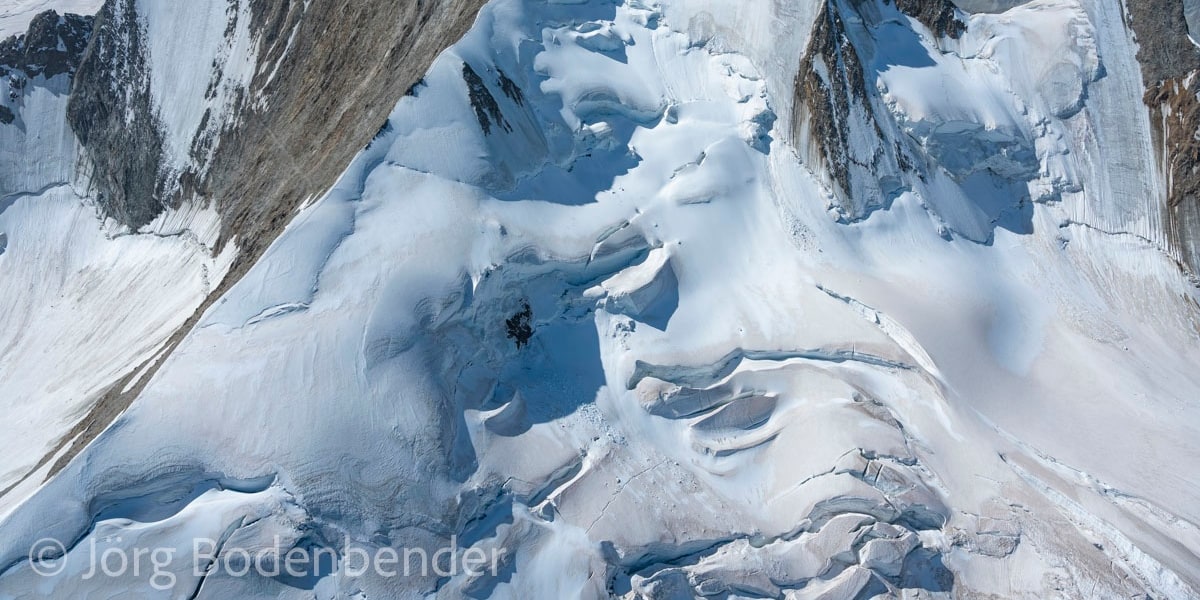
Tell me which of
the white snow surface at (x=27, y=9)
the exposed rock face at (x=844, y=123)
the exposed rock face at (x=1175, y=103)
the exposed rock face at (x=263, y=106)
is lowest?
the exposed rock face at (x=1175, y=103)

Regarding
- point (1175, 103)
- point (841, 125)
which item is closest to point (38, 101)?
point (841, 125)

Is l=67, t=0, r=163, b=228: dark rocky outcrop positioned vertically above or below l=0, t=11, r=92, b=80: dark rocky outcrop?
below

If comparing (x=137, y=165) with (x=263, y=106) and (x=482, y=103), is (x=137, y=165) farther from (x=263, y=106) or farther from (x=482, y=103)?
(x=482, y=103)

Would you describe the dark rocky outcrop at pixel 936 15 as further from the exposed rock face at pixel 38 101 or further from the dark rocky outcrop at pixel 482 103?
the exposed rock face at pixel 38 101

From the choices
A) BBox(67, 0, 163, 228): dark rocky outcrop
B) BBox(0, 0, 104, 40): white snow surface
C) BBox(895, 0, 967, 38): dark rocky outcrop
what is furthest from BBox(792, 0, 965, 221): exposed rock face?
BBox(0, 0, 104, 40): white snow surface

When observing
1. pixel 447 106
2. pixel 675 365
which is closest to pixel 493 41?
pixel 447 106

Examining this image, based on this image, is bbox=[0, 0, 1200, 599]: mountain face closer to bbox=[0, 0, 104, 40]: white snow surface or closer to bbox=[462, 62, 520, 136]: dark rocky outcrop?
bbox=[462, 62, 520, 136]: dark rocky outcrop

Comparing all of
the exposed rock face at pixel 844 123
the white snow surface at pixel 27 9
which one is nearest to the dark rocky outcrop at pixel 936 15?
the exposed rock face at pixel 844 123
